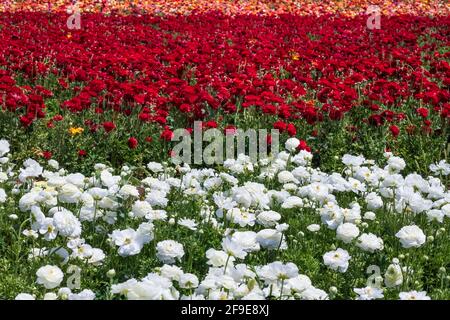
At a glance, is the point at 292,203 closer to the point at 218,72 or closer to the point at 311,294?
the point at 311,294

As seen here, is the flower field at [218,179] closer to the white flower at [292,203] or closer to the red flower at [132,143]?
the red flower at [132,143]

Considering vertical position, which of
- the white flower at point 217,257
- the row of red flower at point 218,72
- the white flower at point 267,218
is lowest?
the white flower at point 217,257

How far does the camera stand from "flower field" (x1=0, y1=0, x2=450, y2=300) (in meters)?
3.37

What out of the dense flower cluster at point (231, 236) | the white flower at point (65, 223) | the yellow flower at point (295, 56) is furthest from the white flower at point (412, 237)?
the yellow flower at point (295, 56)

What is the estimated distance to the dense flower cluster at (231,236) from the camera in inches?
122

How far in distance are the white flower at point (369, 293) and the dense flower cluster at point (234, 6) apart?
1201 cm

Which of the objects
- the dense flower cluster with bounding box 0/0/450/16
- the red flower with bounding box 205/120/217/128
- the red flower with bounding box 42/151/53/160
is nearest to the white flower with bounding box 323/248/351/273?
the red flower with bounding box 205/120/217/128

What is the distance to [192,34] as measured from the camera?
10391 mm

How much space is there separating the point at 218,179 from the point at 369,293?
1.60 metres

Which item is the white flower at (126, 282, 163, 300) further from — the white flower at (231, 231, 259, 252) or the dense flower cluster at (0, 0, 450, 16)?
the dense flower cluster at (0, 0, 450, 16)

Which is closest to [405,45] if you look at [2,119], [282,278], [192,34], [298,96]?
[192,34]

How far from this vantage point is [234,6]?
1577 centimetres

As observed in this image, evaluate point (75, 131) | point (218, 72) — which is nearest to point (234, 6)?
point (218, 72)

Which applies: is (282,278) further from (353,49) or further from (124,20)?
(124,20)
